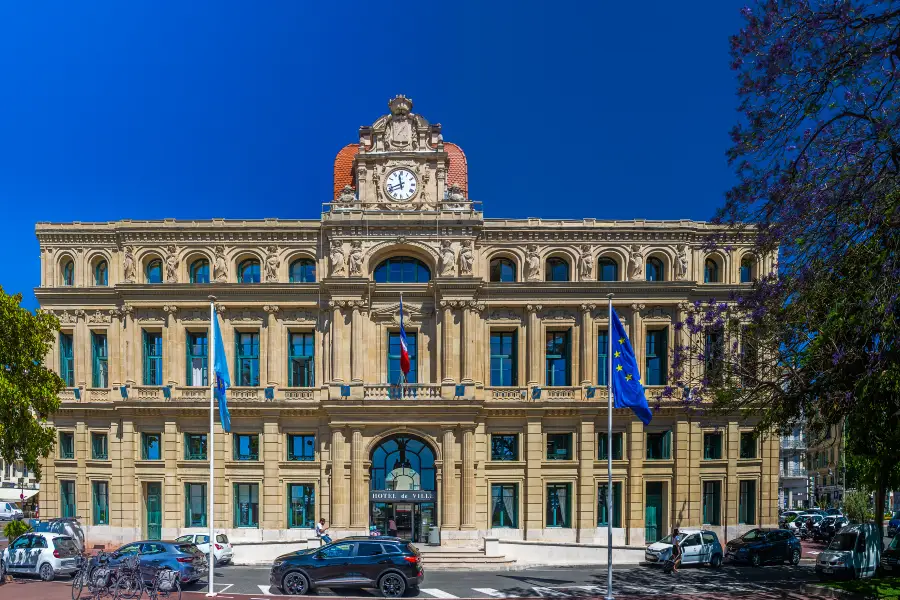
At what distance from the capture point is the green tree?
3422cm

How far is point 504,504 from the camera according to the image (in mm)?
44156

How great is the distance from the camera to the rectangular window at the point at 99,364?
45.5 metres

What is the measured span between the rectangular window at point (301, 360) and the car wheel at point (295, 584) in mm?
18758

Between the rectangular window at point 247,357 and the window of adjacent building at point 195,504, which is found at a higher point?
the rectangular window at point 247,357

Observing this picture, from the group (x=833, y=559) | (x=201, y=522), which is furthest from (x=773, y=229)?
(x=201, y=522)

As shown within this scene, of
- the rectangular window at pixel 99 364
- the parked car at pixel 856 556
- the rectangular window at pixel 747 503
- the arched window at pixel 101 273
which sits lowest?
the rectangular window at pixel 747 503

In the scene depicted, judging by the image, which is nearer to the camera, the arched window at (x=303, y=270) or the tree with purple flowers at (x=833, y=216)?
the tree with purple flowers at (x=833, y=216)

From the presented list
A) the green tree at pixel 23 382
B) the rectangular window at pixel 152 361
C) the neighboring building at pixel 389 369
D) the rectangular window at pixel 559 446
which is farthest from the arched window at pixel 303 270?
the rectangular window at pixel 559 446

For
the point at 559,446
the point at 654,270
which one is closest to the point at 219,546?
the point at 559,446

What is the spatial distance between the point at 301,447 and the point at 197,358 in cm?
862

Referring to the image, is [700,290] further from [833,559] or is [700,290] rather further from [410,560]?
[410,560]

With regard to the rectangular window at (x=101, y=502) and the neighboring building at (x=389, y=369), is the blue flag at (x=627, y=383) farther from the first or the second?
the rectangular window at (x=101, y=502)

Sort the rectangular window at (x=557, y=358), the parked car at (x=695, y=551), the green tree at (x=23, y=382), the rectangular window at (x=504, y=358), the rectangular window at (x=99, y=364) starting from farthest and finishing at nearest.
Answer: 1. the rectangular window at (x=99, y=364)
2. the rectangular window at (x=504, y=358)
3. the rectangular window at (x=557, y=358)
4. the parked car at (x=695, y=551)
5. the green tree at (x=23, y=382)

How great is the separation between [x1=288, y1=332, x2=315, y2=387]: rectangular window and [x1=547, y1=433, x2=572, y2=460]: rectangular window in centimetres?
1512
